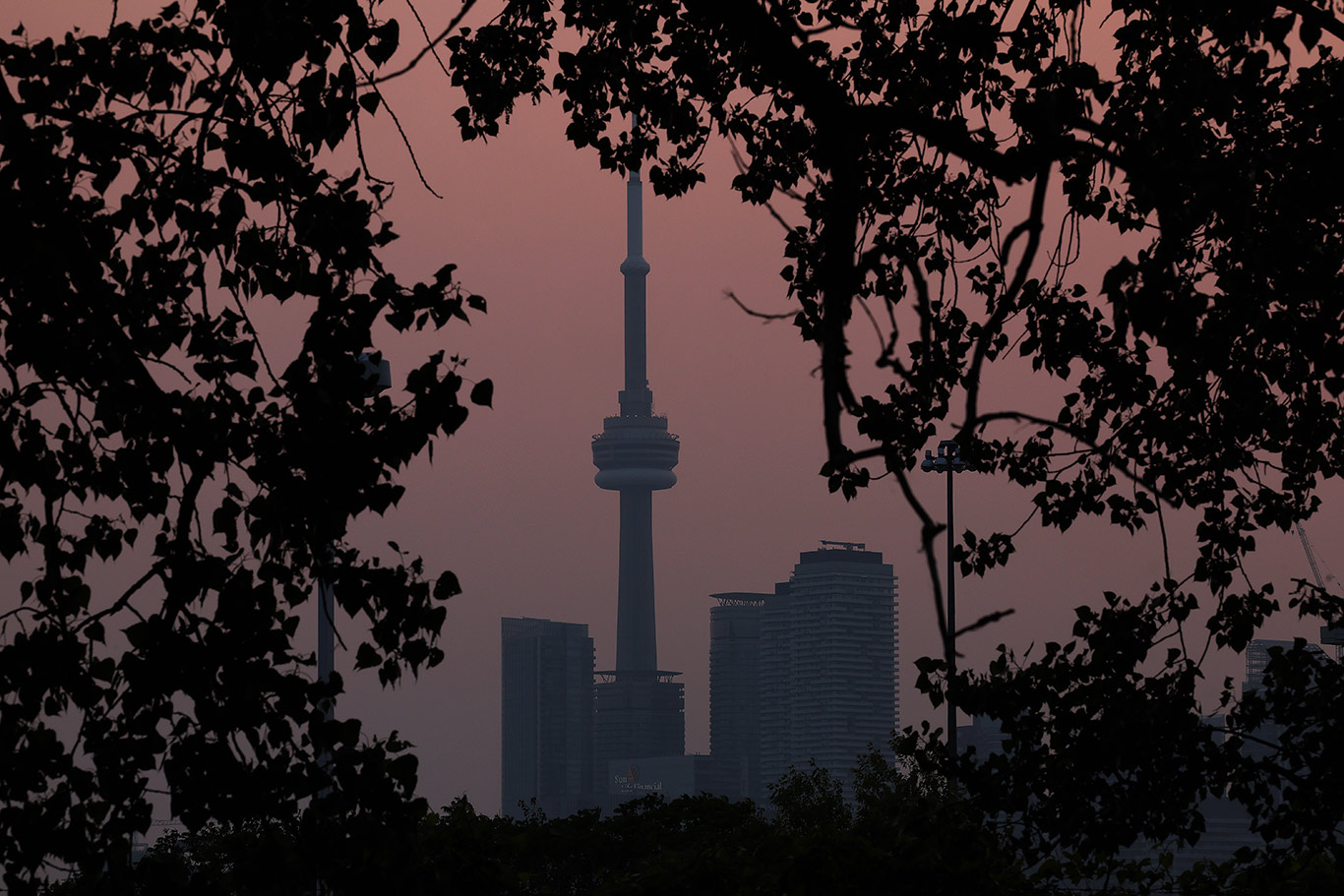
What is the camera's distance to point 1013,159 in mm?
5879

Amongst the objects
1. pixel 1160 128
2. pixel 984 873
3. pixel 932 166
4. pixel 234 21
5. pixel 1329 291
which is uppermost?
pixel 932 166

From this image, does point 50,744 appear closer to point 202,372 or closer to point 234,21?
point 202,372

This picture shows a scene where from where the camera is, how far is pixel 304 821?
6258 mm

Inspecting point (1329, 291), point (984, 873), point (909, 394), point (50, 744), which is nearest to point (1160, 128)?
point (1329, 291)

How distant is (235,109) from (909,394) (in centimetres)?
630

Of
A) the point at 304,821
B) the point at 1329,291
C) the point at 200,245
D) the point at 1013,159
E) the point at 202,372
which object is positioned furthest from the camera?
the point at 1329,291

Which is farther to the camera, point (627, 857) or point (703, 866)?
point (627, 857)

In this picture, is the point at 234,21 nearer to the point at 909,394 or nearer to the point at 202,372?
the point at 202,372

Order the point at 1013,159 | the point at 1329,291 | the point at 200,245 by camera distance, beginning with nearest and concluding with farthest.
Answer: the point at 1013,159
the point at 200,245
the point at 1329,291

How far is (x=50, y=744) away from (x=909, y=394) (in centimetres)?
752

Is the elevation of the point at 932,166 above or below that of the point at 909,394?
above

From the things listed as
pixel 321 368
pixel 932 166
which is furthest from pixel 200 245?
pixel 932 166

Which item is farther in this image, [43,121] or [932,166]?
[932,166]

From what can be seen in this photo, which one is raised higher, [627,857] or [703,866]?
[627,857]
